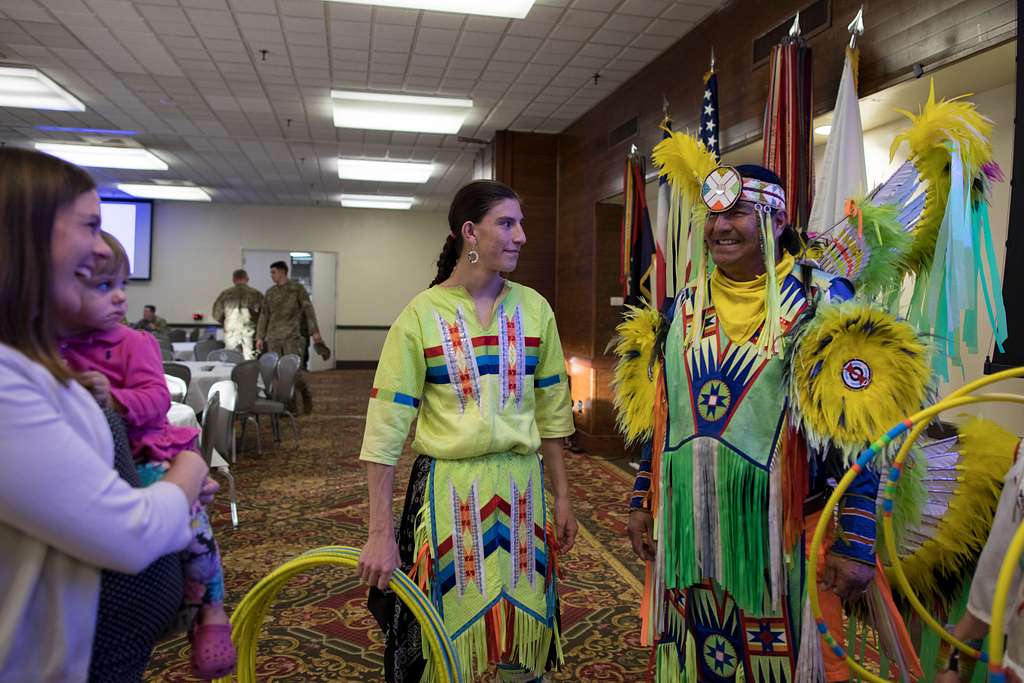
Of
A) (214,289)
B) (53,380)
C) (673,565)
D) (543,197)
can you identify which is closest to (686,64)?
(543,197)

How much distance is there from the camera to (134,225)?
15234 millimetres

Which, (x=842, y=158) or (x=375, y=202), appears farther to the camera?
(x=375, y=202)

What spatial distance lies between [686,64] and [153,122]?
6.24m

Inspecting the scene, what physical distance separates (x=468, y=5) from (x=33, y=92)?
203 inches

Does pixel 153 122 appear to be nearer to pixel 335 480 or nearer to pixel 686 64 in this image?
pixel 335 480

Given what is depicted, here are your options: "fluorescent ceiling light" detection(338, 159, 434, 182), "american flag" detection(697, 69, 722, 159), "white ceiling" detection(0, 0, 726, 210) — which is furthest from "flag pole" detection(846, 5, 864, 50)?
"fluorescent ceiling light" detection(338, 159, 434, 182)

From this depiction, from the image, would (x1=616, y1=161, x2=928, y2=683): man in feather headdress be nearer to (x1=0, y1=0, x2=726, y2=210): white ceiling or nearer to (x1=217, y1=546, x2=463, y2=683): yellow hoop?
(x1=217, y1=546, x2=463, y2=683): yellow hoop

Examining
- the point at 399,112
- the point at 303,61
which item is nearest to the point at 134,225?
the point at 399,112

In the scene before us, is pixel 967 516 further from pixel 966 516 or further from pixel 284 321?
pixel 284 321

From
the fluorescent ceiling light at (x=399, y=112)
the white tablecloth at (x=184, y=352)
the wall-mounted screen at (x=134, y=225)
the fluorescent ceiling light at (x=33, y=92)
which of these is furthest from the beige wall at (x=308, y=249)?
the fluorescent ceiling light at (x=33, y=92)

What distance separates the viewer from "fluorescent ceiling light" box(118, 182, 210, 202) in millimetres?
13547

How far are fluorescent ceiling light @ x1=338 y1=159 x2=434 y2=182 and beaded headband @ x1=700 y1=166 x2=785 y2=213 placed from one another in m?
9.55

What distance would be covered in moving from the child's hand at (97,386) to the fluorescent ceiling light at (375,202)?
1353 cm

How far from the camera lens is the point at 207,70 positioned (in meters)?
6.96
